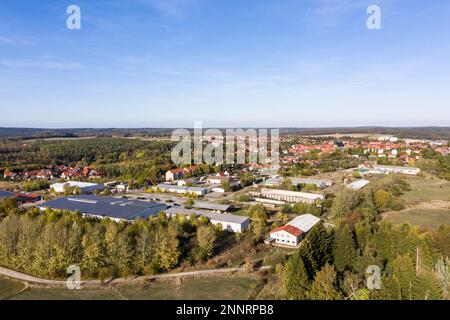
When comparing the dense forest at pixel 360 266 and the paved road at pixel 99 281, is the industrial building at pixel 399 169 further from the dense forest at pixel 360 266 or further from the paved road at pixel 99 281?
the paved road at pixel 99 281

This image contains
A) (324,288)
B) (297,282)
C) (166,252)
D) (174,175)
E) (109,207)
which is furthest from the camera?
(174,175)

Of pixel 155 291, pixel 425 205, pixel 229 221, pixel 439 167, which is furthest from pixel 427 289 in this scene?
pixel 439 167

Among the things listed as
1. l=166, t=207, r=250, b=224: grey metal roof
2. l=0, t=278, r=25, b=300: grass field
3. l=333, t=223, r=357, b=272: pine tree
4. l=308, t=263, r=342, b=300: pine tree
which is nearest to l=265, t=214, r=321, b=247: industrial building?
l=166, t=207, r=250, b=224: grey metal roof

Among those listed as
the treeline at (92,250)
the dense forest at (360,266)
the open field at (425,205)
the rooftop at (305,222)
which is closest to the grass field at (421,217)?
the open field at (425,205)

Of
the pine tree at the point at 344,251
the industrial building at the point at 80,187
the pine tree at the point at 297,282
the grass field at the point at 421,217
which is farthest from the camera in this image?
the industrial building at the point at 80,187

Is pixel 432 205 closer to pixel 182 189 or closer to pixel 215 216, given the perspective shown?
pixel 215 216
